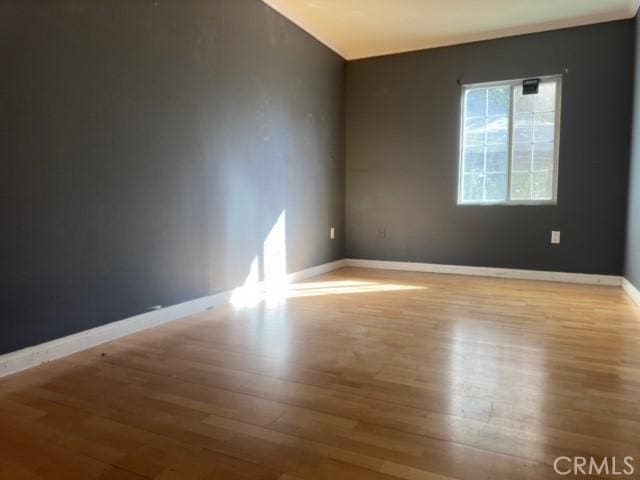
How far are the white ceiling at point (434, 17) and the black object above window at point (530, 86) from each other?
46 cm

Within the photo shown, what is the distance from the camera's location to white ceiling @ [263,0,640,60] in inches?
139

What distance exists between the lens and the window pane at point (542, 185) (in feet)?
13.3

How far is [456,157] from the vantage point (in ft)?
14.4

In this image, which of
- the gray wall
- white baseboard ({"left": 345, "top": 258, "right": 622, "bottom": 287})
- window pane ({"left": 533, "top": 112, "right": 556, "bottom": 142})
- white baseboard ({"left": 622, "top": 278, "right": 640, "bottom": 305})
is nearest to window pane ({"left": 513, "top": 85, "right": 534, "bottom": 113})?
window pane ({"left": 533, "top": 112, "right": 556, "bottom": 142})

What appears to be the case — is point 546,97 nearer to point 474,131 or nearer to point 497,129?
point 497,129

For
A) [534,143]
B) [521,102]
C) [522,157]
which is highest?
[521,102]

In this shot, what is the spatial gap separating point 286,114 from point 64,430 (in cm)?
301

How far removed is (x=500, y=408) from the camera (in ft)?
4.89

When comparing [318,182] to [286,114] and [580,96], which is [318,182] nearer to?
[286,114]

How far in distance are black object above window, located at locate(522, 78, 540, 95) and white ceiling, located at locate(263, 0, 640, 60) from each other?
0.46 meters

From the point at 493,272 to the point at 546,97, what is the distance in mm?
1728

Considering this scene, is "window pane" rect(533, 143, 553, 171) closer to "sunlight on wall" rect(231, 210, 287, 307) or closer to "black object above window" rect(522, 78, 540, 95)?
"black object above window" rect(522, 78, 540, 95)

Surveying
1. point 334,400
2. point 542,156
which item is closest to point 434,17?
point 542,156

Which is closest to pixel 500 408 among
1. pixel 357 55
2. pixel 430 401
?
pixel 430 401
